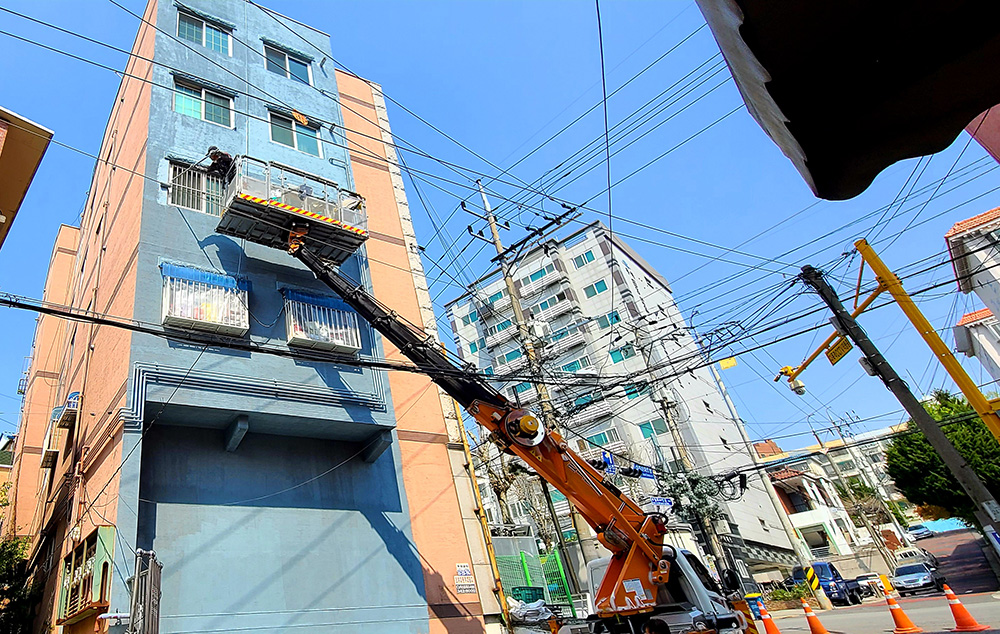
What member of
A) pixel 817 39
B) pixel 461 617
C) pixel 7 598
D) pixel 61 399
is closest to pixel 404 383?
pixel 461 617

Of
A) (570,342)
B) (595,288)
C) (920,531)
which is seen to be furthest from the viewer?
(920,531)

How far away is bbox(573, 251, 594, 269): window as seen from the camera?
2244 inches

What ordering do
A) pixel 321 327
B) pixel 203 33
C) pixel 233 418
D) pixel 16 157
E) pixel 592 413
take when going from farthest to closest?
1. pixel 592 413
2. pixel 203 33
3. pixel 321 327
4. pixel 233 418
5. pixel 16 157

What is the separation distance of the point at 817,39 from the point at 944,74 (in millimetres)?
595

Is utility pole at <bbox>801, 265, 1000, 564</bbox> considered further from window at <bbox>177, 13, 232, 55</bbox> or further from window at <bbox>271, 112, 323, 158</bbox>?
window at <bbox>177, 13, 232, 55</bbox>

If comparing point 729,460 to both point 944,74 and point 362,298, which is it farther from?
point 944,74

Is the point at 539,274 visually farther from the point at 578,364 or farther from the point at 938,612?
the point at 938,612

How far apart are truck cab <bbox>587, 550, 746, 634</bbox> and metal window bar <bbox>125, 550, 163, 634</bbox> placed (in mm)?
7486

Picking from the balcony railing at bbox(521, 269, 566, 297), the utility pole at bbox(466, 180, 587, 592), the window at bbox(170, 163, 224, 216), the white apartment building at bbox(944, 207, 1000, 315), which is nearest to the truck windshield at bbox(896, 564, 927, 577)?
the white apartment building at bbox(944, 207, 1000, 315)

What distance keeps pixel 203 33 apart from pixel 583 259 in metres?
43.2

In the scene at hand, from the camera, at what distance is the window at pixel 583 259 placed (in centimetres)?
5700

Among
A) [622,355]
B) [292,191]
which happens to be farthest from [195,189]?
[622,355]

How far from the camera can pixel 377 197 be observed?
65.3ft

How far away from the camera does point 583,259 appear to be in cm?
5744
